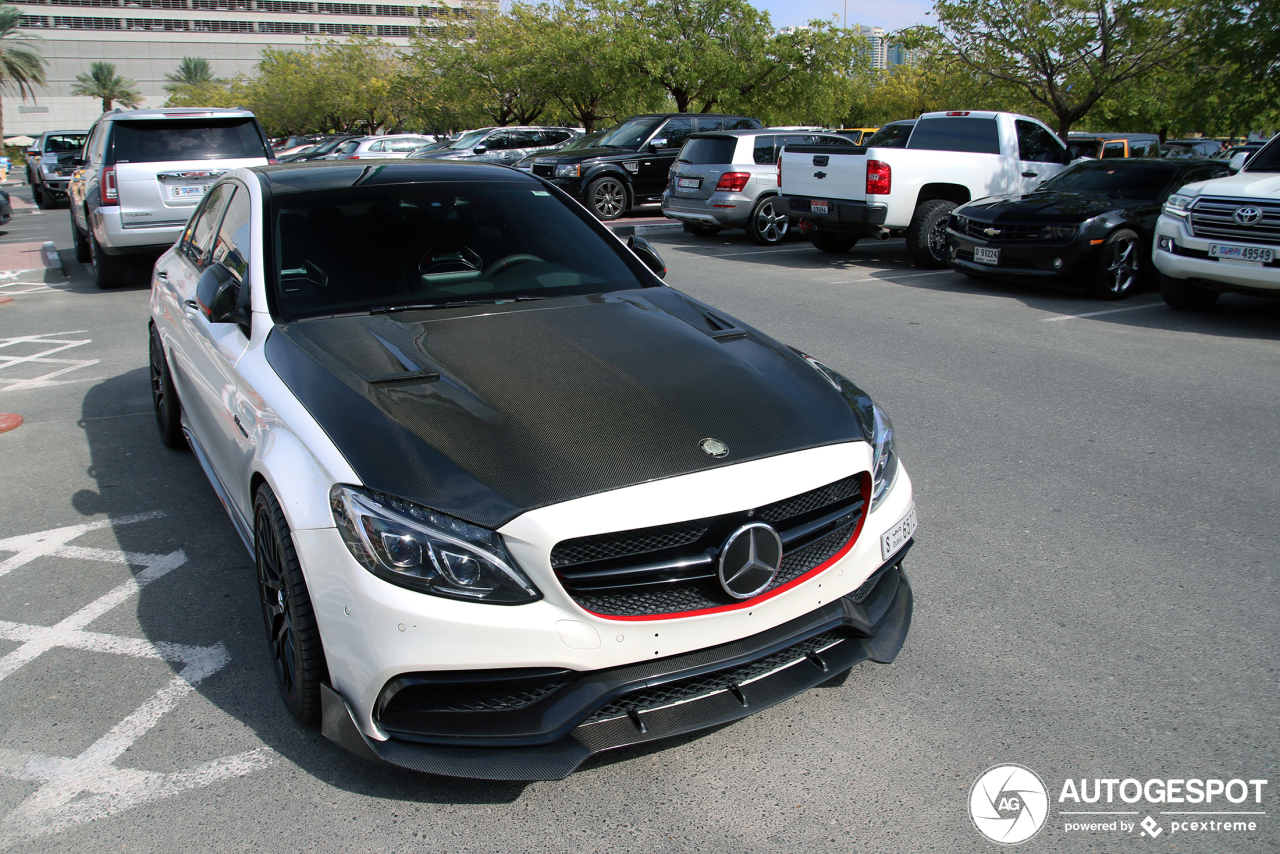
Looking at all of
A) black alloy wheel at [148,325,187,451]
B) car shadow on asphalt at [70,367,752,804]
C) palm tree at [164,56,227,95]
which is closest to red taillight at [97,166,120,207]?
car shadow on asphalt at [70,367,752,804]

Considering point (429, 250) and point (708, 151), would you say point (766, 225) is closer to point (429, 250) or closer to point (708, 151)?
point (708, 151)

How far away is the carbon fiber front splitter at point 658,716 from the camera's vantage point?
7.65 feet

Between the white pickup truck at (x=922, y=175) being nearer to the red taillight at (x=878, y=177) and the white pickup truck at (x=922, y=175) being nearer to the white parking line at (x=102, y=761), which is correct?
the red taillight at (x=878, y=177)

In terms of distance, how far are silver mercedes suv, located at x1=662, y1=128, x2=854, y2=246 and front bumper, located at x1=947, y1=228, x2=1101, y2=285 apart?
15.6 feet

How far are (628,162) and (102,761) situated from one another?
640 inches

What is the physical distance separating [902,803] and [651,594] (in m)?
0.92

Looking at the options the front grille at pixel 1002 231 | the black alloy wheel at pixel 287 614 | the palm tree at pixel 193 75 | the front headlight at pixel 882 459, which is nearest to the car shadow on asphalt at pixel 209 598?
the black alloy wheel at pixel 287 614

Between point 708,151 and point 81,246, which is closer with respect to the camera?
point 81,246

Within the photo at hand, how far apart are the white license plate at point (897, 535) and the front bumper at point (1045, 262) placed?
816 centimetres

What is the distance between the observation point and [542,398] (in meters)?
2.85

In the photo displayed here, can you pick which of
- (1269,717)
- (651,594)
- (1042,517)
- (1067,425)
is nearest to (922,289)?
(1067,425)

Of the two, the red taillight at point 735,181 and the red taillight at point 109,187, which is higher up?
the red taillight at point 735,181

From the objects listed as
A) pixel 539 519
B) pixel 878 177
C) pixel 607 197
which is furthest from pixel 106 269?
pixel 539 519

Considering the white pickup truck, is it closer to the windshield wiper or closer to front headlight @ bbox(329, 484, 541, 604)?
the windshield wiper
